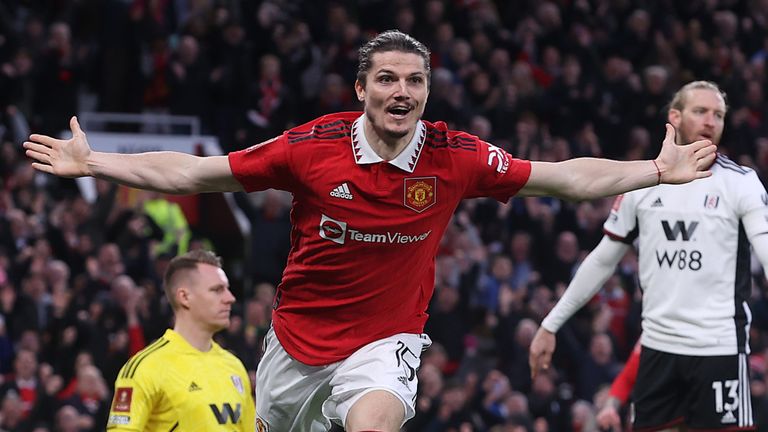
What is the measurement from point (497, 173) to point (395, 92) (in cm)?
56

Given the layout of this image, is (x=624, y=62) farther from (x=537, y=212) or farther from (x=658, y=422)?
(x=658, y=422)

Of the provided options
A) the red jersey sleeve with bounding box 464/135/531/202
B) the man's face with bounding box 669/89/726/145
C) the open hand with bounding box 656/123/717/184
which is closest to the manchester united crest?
the red jersey sleeve with bounding box 464/135/531/202

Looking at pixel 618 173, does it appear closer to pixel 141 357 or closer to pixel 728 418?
pixel 728 418

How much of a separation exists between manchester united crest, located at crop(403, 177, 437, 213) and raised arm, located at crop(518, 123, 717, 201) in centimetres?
40

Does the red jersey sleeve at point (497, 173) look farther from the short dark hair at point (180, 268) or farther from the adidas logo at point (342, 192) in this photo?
the short dark hair at point (180, 268)

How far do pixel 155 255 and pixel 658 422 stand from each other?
23.4 ft

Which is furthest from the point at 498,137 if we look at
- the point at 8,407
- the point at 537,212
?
the point at 8,407

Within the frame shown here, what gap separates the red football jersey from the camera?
5.50 m

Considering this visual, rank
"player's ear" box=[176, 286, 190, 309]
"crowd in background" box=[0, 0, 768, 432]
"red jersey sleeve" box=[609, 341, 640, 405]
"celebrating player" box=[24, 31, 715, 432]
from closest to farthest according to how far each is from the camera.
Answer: "celebrating player" box=[24, 31, 715, 432] < "player's ear" box=[176, 286, 190, 309] < "red jersey sleeve" box=[609, 341, 640, 405] < "crowd in background" box=[0, 0, 768, 432]

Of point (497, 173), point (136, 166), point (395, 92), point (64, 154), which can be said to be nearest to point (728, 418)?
point (497, 173)

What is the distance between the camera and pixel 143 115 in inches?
596

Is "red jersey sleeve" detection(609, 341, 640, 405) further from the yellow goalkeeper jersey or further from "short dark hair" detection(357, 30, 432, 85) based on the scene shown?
"short dark hair" detection(357, 30, 432, 85)

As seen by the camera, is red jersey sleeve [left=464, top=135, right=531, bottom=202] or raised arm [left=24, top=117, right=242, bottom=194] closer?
raised arm [left=24, top=117, right=242, bottom=194]

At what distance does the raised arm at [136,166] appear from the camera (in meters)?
5.34
